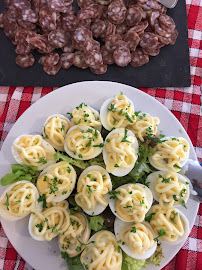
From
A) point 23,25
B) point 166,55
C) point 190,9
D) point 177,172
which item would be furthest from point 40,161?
point 190,9

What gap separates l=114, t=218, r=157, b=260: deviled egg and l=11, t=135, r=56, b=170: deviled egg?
57 cm

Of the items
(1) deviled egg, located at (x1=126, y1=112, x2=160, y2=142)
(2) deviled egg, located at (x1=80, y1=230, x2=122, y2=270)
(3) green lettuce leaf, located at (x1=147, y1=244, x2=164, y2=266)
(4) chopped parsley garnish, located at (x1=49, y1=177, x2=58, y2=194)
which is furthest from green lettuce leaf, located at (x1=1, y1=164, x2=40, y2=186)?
(3) green lettuce leaf, located at (x1=147, y1=244, x2=164, y2=266)

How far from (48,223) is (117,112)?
792 millimetres

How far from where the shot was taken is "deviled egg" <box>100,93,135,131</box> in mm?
2037

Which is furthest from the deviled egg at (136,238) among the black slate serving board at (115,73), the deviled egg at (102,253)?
the black slate serving board at (115,73)

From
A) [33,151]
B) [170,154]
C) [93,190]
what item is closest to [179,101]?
[170,154]

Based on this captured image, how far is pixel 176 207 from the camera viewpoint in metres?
2.05

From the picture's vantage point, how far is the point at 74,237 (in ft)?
6.26

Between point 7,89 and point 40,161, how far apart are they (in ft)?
2.71

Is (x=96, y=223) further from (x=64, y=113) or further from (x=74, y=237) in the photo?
(x=64, y=113)

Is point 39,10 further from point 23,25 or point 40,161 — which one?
point 40,161

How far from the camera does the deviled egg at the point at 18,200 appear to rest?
1875 millimetres

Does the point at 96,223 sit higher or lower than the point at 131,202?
lower

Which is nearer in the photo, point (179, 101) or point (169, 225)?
point (169, 225)
